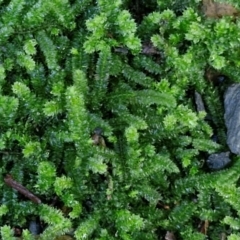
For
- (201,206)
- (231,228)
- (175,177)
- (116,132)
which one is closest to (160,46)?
(116,132)

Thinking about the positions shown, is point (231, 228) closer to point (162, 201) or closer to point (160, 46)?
point (162, 201)

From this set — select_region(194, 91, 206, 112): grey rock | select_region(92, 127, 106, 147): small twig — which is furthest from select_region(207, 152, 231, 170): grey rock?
select_region(92, 127, 106, 147): small twig

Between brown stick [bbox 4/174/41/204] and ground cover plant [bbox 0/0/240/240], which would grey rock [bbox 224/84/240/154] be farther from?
brown stick [bbox 4/174/41/204]

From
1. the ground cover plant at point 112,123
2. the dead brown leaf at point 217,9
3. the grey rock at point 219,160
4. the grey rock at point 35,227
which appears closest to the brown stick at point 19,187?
the ground cover plant at point 112,123

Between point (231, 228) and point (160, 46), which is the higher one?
point (160, 46)

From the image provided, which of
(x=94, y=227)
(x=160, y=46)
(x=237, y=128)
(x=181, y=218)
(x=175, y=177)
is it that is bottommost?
(x=94, y=227)

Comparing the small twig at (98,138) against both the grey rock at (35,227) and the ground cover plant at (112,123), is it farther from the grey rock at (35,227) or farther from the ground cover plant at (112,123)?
the grey rock at (35,227)
